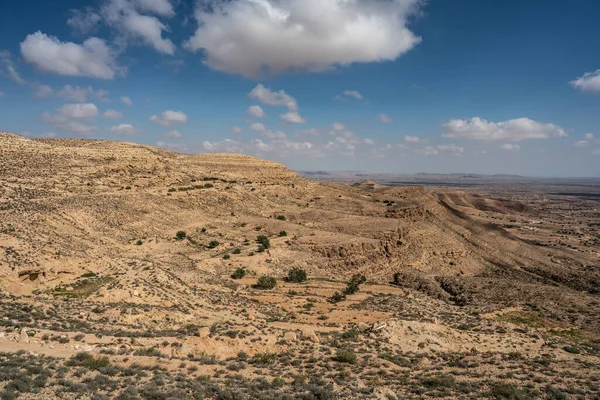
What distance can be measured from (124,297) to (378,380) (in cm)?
1516

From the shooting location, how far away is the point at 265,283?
1157 inches

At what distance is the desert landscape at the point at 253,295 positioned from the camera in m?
12.1

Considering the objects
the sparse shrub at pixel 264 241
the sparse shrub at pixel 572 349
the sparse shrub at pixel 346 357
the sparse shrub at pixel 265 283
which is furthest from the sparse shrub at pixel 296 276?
the sparse shrub at pixel 572 349

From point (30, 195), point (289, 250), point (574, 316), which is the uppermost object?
point (30, 195)

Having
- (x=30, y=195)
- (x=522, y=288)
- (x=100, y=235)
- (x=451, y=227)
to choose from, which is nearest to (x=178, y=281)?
(x=100, y=235)

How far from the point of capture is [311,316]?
23.7 metres

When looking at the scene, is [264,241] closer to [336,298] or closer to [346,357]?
[336,298]

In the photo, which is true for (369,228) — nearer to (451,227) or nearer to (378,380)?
(451,227)

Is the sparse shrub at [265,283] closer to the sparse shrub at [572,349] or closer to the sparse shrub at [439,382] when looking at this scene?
the sparse shrub at [439,382]

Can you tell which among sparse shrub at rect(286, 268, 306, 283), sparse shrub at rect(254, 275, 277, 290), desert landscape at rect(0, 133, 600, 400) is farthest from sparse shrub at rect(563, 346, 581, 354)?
sparse shrub at rect(254, 275, 277, 290)

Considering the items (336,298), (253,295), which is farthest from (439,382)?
(253,295)

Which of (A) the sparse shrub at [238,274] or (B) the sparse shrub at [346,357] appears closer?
(B) the sparse shrub at [346,357]

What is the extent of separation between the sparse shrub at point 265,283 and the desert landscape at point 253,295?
0.88 ft

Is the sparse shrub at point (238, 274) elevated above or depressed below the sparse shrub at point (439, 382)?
below
